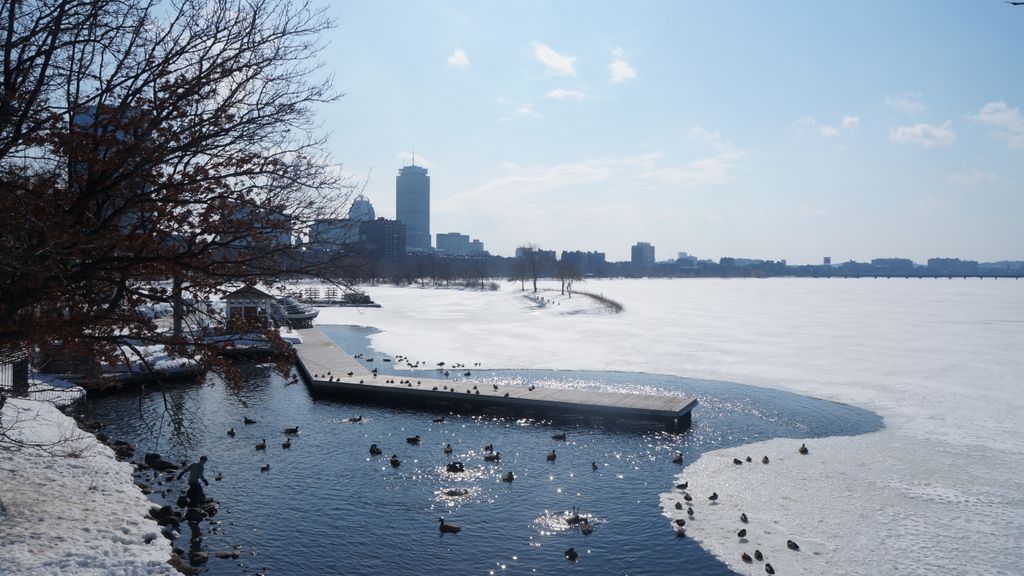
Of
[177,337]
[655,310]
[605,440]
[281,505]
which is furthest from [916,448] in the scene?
[655,310]

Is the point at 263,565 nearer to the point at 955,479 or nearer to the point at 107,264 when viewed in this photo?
the point at 107,264

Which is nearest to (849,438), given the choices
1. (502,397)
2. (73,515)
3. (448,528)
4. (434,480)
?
(502,397)

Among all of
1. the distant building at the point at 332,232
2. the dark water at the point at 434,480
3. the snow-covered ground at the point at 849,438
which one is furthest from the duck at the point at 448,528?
the distant building at the point at 332,232

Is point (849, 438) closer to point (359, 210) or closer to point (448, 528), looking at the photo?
point (448, 528)

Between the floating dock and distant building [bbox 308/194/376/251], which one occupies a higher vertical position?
distant building [bbox 308/194/376/251]

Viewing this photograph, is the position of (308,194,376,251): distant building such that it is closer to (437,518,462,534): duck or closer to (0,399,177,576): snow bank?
(0,399,177,576): snow bank

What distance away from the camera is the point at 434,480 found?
14828mm

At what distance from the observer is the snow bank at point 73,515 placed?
9.37 m

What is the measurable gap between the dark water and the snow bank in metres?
0.96

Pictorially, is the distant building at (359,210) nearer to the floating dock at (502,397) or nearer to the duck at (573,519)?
the duck at (573,519)

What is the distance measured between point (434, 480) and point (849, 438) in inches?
427

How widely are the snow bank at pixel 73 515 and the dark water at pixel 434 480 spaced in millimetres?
964

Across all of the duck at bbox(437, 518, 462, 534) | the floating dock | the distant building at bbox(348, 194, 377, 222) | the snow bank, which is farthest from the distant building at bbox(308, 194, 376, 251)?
the floating dock

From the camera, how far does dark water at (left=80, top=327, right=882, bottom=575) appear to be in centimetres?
1112
